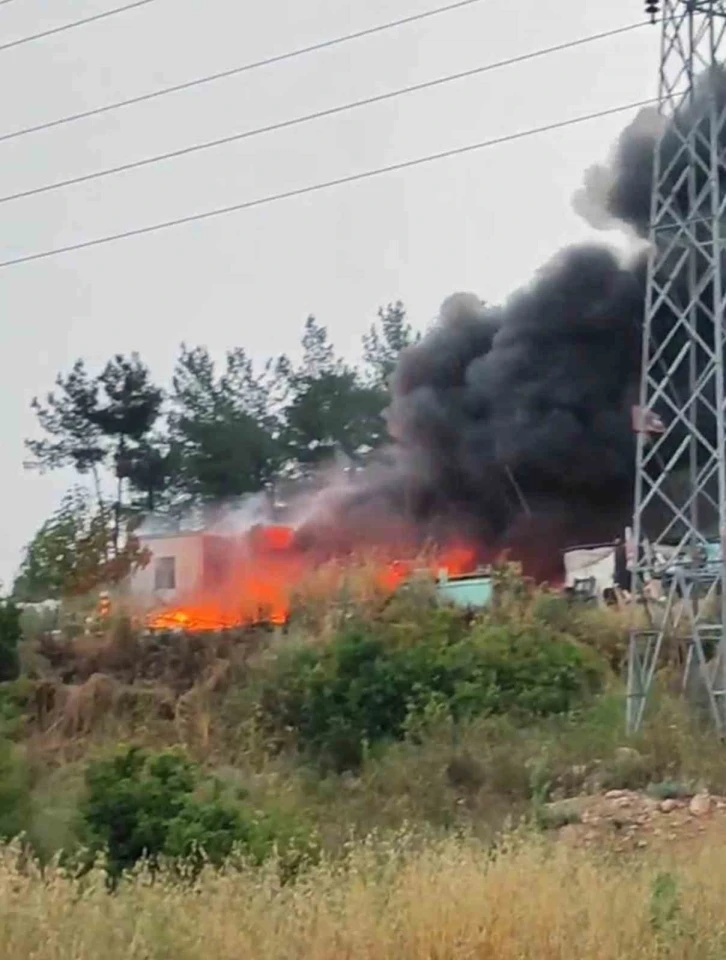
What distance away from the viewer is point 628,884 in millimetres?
9578

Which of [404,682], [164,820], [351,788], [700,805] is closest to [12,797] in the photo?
[164,820]

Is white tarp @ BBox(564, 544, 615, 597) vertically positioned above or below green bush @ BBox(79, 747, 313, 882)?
above

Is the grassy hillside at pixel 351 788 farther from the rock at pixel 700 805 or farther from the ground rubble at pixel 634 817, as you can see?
the rock at pixel 700 805

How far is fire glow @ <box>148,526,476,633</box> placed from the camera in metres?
29.1

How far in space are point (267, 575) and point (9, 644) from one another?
10058 mm

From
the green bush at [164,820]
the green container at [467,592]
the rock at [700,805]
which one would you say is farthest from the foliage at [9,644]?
the rock at [700,805]

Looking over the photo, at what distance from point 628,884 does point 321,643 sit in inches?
624

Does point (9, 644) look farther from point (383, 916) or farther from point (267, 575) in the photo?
point (383, 916)

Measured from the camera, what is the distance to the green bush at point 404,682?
75.5 feet

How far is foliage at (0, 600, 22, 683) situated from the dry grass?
17278 mm

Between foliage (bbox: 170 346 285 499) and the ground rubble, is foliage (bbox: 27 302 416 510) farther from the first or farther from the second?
the ground rubble

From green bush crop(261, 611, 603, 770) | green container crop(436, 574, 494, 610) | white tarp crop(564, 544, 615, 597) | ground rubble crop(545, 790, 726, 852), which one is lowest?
ground rubble crop(545, 790, 726, 852)

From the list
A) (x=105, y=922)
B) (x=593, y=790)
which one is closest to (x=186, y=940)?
(x=105, y=922)

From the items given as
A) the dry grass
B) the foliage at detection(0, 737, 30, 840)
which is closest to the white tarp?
the foliage at detection(0, 737, 30, 840)
